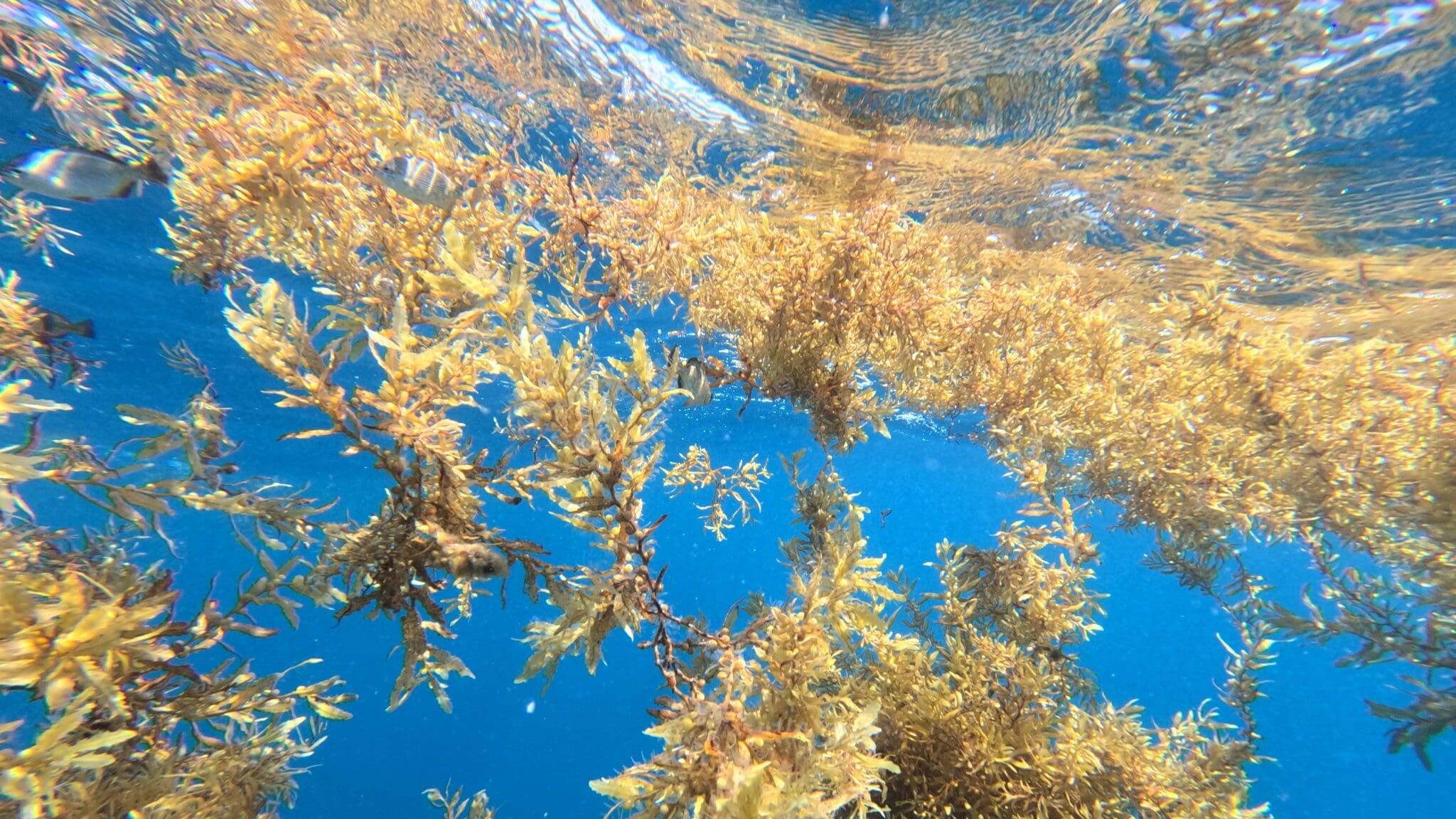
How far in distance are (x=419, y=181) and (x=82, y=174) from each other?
9.61 feet

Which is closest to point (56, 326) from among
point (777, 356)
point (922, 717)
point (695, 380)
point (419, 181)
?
point (419, 181)

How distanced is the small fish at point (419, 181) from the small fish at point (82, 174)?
78.6 inches

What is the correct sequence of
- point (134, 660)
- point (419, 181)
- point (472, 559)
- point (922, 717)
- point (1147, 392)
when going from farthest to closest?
point (1147, 392)
point (922, 717)
point (419, 181)
point (472, 559)
point (134, 660)

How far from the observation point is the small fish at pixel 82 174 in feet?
13.6

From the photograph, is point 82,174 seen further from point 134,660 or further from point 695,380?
point 695,380

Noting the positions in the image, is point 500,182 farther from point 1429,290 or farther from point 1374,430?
point 1429,290

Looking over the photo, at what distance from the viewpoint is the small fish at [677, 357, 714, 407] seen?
16.1 feet

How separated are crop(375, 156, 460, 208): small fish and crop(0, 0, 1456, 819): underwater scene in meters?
0.03

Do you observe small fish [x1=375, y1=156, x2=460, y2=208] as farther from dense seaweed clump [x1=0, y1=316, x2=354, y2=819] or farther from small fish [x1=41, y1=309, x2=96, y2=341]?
small fish [x1=41, y1=309, x2=96, y2=341]

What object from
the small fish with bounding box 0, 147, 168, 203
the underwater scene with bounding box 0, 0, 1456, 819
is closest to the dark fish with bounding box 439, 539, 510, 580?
the underwater scene with bounding box 0, 0, 1456, 819

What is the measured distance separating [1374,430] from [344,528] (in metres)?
9.23

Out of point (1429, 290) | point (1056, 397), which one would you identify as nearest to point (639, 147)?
point (1056, 397)

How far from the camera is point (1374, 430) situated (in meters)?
5.77

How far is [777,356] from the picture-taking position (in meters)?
5.12
